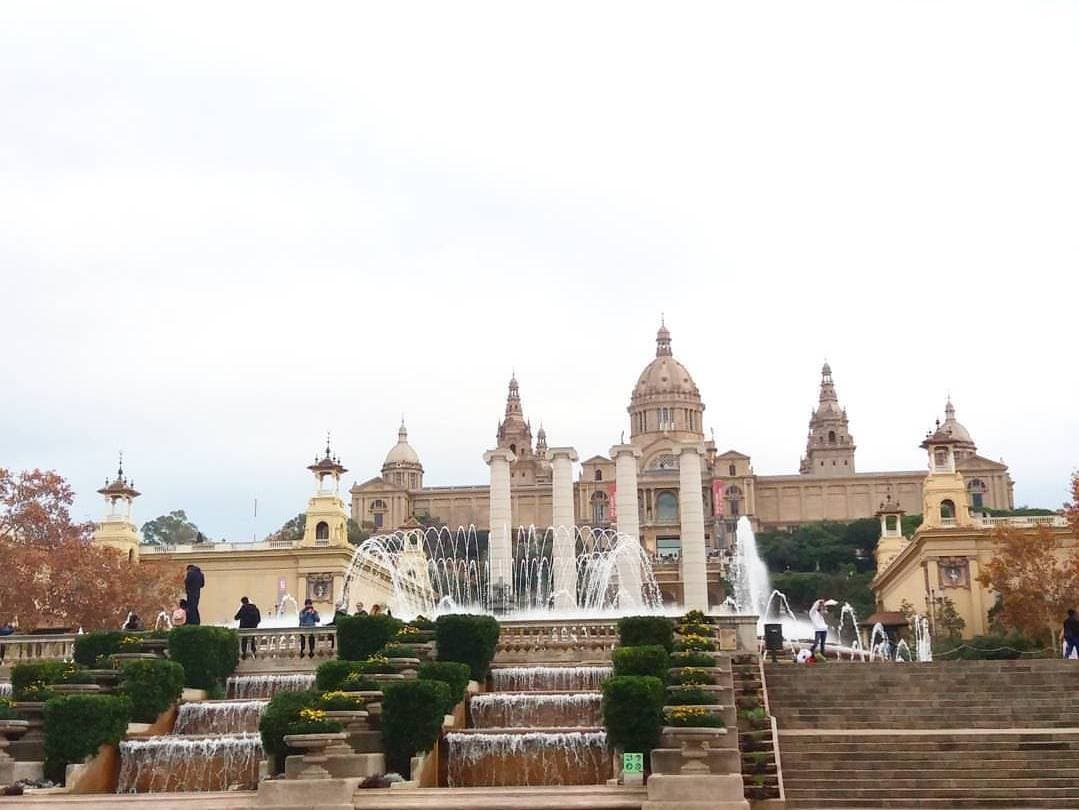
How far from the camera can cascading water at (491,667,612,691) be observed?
2888 centimetres

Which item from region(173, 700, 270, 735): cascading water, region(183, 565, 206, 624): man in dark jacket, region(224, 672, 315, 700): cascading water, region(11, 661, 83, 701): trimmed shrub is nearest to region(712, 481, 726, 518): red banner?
region(183, 565, 206, 624): man in dark jacket

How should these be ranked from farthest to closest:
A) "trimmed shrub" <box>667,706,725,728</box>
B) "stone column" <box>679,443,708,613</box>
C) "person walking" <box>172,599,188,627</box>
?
1. "stone column" <box>679,443,708,613</box>
2. "person walking" <box>172,599,188,627</box>
3. "trimmed shrub" <box>667,706,725,728</box>

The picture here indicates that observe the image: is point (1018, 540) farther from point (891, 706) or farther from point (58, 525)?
point (58, 525)

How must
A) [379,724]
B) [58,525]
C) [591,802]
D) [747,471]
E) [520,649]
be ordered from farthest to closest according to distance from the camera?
[747,471]
[58,525]
[520,649]
[379,724]
[591,802]

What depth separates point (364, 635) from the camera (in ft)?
100

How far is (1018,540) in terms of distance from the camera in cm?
6009

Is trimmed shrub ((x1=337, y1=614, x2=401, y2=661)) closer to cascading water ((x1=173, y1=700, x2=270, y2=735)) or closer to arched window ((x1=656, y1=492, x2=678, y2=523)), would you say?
cascading water ((x1=173, y1=700, x2=270, y2=735))

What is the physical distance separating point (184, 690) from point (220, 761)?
15.1ft

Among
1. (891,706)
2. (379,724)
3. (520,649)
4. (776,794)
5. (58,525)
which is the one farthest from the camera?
(58,525)

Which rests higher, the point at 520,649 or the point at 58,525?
the point at 58,525

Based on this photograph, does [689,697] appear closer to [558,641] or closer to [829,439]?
[558,641]

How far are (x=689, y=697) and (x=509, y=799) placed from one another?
178 inches

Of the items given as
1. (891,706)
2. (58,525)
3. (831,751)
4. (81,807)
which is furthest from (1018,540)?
(81,807)

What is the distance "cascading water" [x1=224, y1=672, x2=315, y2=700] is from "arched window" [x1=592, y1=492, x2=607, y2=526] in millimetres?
135224
